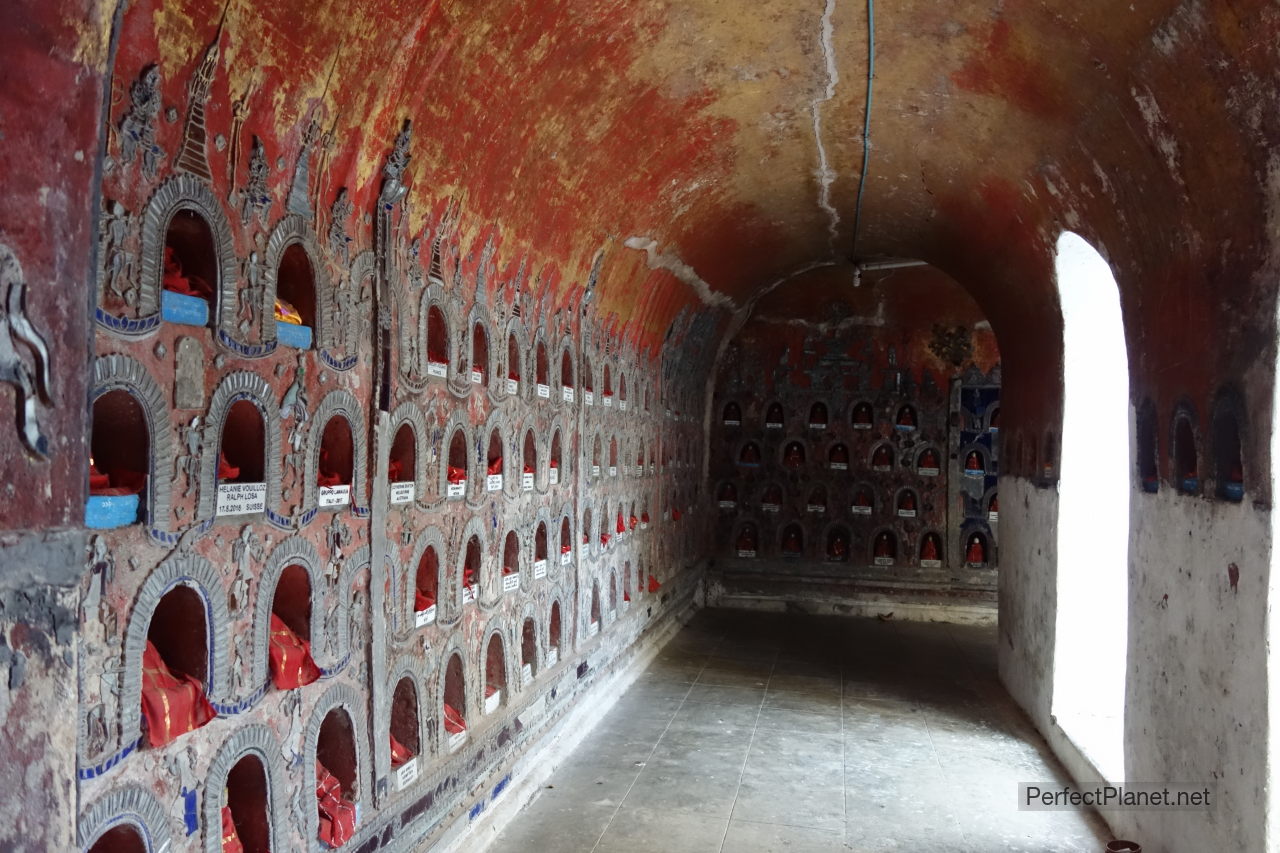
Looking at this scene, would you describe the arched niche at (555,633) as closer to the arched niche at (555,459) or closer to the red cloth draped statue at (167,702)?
the arched niche at (555,459)

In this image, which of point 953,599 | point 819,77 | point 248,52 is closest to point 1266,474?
point 819,77

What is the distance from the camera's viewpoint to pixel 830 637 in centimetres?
1177

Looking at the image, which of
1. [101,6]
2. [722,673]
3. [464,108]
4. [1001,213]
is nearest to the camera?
[101,6]

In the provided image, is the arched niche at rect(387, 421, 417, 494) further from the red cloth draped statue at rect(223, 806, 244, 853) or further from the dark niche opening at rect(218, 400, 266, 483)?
the red cloth draped statue at rect(223, 806, 244, 853)

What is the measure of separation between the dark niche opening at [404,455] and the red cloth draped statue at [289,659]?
108cm

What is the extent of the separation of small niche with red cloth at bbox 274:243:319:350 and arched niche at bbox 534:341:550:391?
9.57ft

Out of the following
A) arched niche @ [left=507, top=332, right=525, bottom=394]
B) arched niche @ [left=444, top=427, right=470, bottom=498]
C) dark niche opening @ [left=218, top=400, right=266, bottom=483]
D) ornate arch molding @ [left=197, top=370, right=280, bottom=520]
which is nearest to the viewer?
ornate arch molding @ [left=197, top=370, right=280, bottom=520]

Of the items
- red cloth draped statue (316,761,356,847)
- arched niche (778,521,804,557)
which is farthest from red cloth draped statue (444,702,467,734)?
arched niche (778,521,804,557)

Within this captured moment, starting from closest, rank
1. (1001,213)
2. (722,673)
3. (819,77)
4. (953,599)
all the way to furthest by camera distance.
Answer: (819,77) → (1001,213) → (722,673) → (953,599)

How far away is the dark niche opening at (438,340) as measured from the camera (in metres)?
4.98

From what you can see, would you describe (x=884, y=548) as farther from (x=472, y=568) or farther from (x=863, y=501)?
(x=472, y=568)

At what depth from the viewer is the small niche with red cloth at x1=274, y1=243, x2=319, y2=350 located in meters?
3.68

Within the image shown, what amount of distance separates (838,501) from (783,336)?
8.08 feet

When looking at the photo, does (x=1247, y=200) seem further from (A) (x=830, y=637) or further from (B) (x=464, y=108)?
(A) (x=830, y=637)
